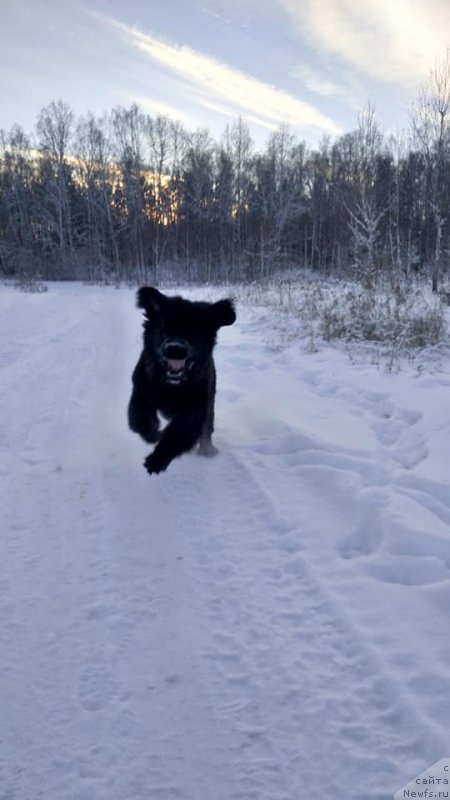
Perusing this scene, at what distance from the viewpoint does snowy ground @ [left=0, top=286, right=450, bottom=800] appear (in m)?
1.73

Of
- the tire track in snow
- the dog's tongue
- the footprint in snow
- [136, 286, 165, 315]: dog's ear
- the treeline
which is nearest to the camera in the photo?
the tire track in snow

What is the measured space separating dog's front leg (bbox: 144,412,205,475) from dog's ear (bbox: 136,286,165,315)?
0.89m

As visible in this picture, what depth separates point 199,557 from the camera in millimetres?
2949

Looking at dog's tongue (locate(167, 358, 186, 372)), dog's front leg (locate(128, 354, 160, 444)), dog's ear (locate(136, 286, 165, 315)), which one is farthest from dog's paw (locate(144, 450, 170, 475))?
dog's ear (locate(136, 286, 165, 315))

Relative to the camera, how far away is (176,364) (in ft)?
Result: 12.9

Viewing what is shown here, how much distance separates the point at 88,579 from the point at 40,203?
52554 millimetres

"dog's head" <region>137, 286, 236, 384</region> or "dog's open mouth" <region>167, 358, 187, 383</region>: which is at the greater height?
"dog's head" <region>137, 286, 236, 384</region>

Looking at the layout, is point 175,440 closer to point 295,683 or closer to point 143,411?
point 143,411

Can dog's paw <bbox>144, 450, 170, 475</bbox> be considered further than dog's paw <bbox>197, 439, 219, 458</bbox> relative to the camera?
No

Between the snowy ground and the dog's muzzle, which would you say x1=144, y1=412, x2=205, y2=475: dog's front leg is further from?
the dog's muzzle

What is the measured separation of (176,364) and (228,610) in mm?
1948

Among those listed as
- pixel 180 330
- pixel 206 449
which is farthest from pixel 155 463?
pixel 180 330

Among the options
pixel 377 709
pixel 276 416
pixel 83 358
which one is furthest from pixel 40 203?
pixel 377 709

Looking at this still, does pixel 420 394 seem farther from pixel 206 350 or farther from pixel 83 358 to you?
pixel 83 358
